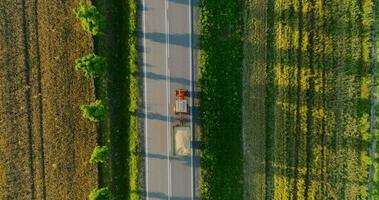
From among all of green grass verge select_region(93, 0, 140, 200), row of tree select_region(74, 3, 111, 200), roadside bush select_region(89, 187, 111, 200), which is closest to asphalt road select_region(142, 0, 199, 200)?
green grass verge select_region(93, 0, 140, 200)

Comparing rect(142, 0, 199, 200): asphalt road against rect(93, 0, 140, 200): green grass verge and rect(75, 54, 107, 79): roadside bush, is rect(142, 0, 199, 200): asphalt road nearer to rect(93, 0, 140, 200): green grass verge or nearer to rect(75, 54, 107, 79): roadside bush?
rect(93, 0, 140, 200): green grass verge

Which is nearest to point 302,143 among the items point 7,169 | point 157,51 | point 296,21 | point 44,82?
point 296,21

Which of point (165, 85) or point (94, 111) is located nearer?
point (94, 111)

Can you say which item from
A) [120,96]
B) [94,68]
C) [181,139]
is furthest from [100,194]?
[94,68]

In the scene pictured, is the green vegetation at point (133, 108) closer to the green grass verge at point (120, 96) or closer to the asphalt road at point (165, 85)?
the green grass verge at point (120, 96)

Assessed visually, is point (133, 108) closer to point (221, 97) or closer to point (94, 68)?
point (94, 68)

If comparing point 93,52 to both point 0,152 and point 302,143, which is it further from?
point 302,143
